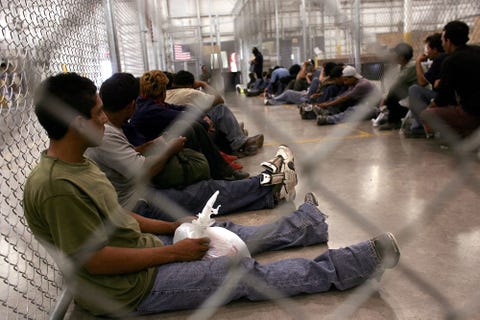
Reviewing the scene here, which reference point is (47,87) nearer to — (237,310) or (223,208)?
(237,310)

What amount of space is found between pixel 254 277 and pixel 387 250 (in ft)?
1.82

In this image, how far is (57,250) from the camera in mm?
1337

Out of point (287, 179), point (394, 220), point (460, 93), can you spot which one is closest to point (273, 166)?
point (287, 179)

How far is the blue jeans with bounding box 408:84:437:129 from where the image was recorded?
4280 mm

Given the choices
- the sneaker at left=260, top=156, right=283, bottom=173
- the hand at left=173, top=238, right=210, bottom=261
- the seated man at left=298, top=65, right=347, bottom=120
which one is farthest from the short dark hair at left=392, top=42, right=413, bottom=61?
the hand at left=173, top=238, right=210, bottom=261

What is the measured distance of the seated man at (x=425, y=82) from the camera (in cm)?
394

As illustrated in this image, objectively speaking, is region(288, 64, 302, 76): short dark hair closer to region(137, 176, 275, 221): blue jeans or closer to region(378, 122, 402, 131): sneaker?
region(378, 122, 402, 131): sneaker

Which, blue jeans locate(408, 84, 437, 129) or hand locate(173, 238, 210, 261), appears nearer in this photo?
hand locate(173, 238, 210, 261)

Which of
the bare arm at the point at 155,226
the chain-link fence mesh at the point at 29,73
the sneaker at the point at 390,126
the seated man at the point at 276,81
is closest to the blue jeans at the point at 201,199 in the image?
the bare arm at the point at 155,226

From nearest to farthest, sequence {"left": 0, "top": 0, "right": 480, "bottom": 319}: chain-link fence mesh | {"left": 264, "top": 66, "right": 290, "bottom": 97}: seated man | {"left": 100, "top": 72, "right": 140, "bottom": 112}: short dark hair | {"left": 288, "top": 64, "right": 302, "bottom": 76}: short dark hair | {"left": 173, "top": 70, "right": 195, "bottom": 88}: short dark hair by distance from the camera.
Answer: {"left": 0, "top": 0, "right": 480, "bottom": 319}: chain-link fence mesh < {"left": 100, "top": 72, "right": 140, "bottom": 112}: short dark hair < {"left": 173, "top": 70, "right": 195, "bottom": 88}: short dark hair < {"left": 288, "top": 64, "right": 302, "bottom": 76}: short dark hair < {"left": 264, "top": 66, "right": 290, "bottom": 97}: seated man

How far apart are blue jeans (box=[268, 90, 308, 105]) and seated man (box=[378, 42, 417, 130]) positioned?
345 centimetres

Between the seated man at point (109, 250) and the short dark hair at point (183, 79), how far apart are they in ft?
6.08

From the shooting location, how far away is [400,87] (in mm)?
4828

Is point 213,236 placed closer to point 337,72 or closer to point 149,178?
point 149,178
